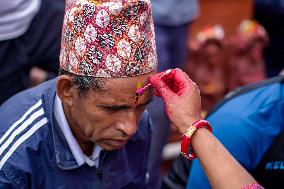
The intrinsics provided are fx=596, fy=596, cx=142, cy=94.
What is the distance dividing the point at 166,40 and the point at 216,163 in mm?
2227

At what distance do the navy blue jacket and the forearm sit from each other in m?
0.54

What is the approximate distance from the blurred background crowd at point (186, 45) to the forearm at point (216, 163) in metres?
1.41

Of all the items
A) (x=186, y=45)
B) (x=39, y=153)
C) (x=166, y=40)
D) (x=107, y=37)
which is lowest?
(x=186, y=45)

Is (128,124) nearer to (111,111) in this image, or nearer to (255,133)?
(111,111)

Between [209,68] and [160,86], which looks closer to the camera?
[160,86]

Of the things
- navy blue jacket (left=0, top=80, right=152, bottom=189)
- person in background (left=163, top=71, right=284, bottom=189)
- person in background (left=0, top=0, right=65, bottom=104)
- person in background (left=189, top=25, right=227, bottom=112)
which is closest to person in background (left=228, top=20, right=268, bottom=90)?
person in background (left=189, top=25, right=227, bottom=112)

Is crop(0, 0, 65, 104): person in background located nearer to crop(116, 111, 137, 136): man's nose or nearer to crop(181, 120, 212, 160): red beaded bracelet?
crop(116, 111, 137, 136): man's nose

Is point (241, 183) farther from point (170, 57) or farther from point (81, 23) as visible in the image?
point (170, 57)

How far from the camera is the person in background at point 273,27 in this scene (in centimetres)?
464

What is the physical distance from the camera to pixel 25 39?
334 centimetres

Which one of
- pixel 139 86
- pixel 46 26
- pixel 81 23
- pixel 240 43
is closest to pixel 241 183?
pixel 139 86

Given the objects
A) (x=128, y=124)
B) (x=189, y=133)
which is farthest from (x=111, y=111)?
(x=189, y=133)

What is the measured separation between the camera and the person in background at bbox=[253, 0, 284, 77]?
183 inches

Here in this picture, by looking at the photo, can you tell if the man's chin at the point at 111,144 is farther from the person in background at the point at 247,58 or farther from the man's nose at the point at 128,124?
the person in background at the point at 247,58
